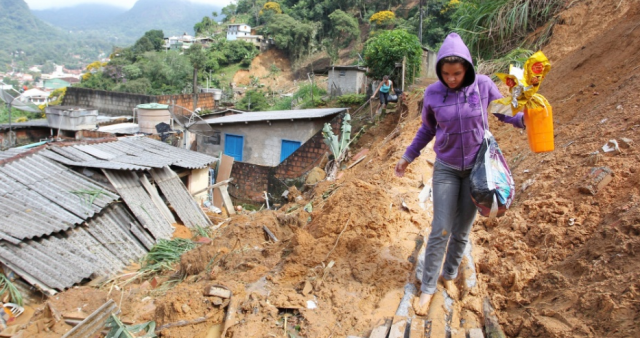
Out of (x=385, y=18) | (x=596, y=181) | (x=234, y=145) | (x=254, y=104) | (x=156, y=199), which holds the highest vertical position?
(x=385, y=18)

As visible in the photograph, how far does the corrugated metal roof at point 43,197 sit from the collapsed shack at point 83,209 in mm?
14

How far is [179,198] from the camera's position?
10.8m

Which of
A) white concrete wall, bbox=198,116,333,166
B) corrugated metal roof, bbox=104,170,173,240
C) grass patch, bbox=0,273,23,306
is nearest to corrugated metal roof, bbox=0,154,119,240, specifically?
corrugated metal roof, bbox=104,170,173,240

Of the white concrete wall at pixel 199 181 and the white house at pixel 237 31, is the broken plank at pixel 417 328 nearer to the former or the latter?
the white concrete wall at pixel 199 181

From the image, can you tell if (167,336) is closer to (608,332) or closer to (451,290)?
(451,290)

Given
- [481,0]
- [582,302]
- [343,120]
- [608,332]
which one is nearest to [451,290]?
[582,302]

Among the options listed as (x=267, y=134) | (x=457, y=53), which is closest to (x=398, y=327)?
(x=457, y=53)

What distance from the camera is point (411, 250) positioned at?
12.8 ft

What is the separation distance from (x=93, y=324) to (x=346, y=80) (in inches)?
834

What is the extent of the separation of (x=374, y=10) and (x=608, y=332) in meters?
52.8

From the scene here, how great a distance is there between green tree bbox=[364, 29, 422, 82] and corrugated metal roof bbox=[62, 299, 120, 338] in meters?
13.6

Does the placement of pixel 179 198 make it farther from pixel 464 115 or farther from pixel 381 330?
pixel 464 115

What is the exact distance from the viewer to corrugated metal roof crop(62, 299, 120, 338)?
12.3ft

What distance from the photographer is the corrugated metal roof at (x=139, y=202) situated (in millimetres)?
9055
